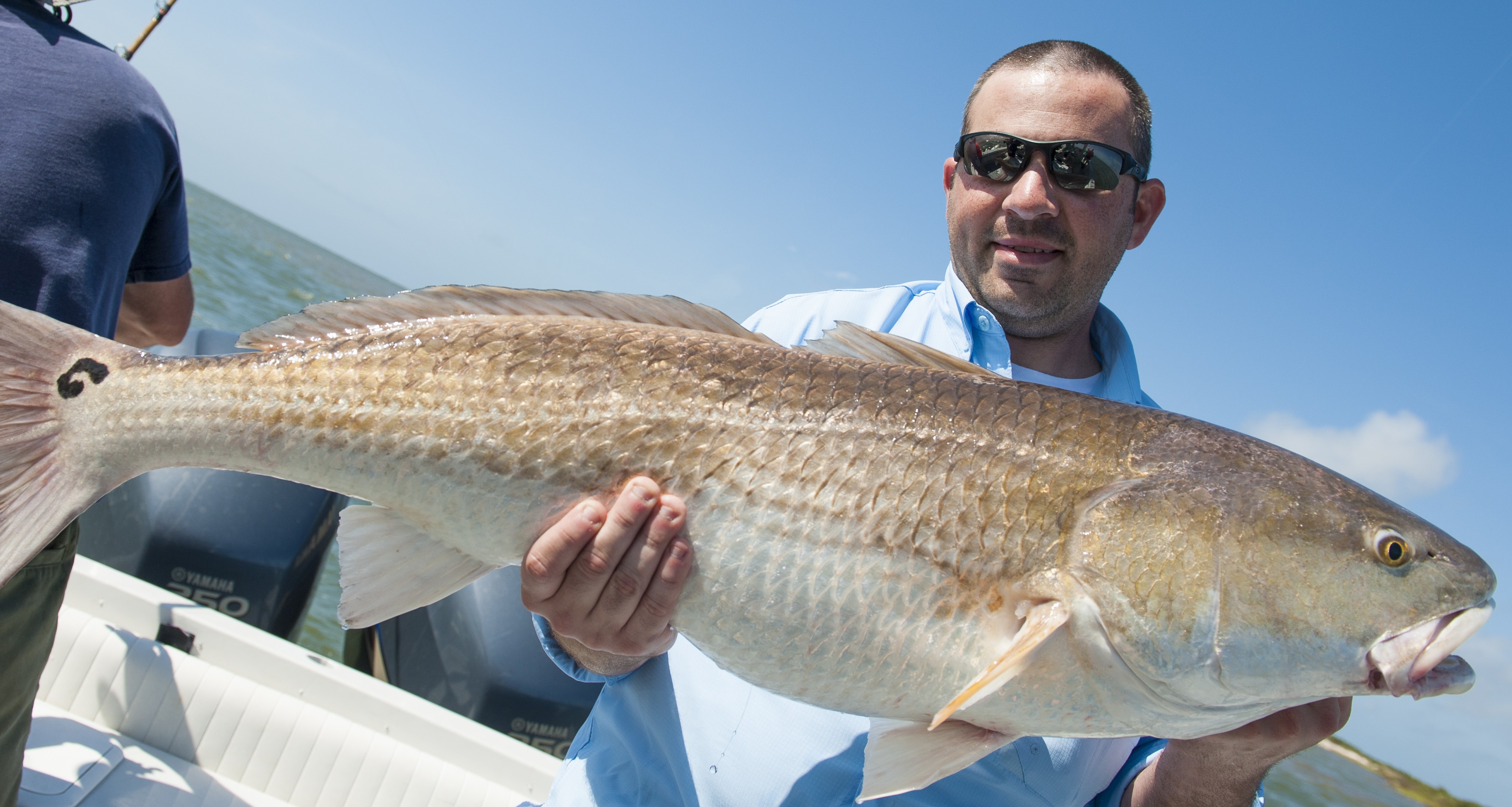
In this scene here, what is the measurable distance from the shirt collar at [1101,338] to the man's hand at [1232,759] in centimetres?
123

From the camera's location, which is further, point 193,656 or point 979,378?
point 193,656

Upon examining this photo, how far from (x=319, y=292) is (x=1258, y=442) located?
45.5 metres

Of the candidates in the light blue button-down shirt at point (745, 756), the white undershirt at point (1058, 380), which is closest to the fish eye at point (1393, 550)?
the light blue button-down shirt at point (745, 756)

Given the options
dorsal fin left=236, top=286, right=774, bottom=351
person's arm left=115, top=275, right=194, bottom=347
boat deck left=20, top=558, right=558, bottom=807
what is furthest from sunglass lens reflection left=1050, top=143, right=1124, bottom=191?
boat deck left=20, top=558, right=558, bottom=807

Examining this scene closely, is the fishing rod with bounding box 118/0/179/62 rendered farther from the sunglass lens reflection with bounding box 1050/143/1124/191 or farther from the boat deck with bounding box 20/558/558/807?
the sunglass lens reflection with bounding box 1050/143/1124/191

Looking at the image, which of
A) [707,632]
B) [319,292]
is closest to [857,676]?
[707,632]

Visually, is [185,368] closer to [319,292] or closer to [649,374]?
[649,374]

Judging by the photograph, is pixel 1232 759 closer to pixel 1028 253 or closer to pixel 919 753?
pixel 919 753

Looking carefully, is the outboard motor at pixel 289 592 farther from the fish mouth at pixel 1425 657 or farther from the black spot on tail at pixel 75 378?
the fish mouth at pixel 1425 657

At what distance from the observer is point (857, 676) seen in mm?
2109

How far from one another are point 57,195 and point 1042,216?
346 centimetres

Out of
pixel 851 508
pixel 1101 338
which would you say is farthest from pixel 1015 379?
pixel 851 508

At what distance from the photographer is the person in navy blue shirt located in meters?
2.80

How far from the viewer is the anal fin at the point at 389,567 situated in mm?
2279
